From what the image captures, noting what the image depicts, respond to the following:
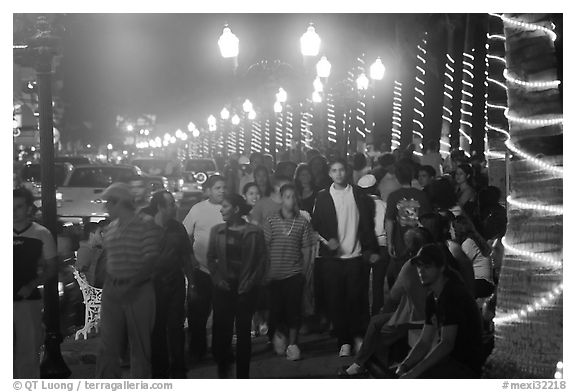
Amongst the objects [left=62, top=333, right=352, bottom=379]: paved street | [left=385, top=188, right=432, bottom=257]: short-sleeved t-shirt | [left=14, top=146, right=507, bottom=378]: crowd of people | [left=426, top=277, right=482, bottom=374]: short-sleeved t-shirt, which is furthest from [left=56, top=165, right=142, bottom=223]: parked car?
[left=426, top=277, right=482, bottom=374]: short-sleeved t-shirt

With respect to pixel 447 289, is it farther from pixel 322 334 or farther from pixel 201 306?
pixel 322 334

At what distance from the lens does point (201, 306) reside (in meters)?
10.4

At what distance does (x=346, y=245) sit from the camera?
10617mm

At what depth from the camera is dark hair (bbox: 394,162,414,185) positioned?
1192 centimetres

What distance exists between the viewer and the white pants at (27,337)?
821 centimetres

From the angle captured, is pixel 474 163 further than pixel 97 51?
No

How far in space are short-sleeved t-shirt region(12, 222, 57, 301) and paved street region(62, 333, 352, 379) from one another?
159cm

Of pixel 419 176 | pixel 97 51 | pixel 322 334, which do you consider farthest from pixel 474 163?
pixel 97 51

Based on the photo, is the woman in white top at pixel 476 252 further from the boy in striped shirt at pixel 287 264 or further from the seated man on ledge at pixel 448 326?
the seated man on ledge at pixel 448 326

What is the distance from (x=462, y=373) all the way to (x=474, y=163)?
1331 cm

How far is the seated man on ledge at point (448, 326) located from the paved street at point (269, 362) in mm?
2019

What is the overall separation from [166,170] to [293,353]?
26.0 meters

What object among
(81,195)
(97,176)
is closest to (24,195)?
(81,195)

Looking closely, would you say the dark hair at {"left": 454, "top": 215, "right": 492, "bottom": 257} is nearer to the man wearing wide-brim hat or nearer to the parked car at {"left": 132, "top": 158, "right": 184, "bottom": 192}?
the man wearing wide-brim hat
